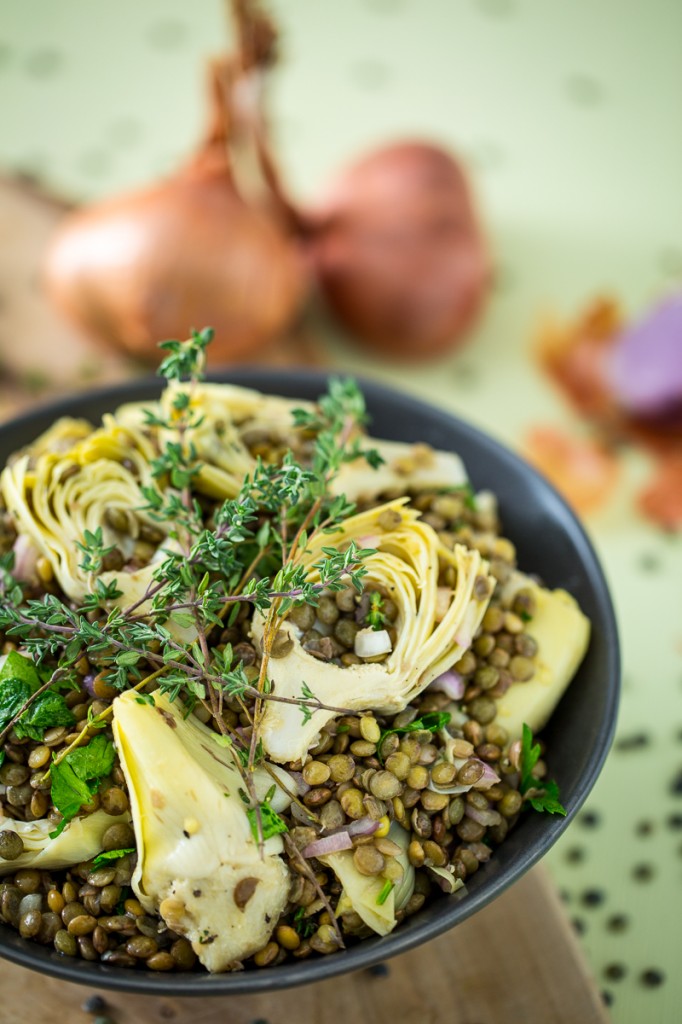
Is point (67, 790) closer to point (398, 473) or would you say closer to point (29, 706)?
point (29, 706)

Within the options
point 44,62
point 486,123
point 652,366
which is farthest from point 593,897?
point 44,62

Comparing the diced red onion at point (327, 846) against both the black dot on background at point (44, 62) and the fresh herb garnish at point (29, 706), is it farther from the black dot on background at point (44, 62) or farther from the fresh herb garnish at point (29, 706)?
the black dot on background at point (44, 62)

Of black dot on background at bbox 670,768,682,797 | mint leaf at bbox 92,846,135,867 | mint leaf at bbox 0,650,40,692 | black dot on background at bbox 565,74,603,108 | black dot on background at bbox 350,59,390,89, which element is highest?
black dot on background at bbox 565,74,603,108

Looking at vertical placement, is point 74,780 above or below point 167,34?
below

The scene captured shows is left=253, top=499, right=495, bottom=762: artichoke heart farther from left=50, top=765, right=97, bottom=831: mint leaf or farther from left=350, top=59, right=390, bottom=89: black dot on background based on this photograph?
left=350, top=59, right=390, bottom=89: black dot on background

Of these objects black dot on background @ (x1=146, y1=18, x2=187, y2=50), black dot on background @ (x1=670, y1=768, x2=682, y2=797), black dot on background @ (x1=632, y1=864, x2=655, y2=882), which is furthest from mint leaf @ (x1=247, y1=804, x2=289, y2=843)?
black dot on background @ (x1=146, y1=18, x2=187, y2=50)

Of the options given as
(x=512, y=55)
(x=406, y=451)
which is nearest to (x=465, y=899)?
(x=406, y=451)

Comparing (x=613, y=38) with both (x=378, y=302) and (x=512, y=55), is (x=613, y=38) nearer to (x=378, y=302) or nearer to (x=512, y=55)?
(x=512, y=55)
